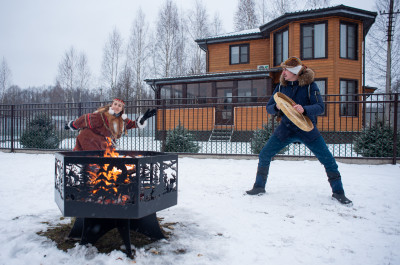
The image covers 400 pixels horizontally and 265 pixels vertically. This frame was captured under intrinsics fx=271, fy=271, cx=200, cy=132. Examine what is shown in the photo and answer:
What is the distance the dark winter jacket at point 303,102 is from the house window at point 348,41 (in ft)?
44.6

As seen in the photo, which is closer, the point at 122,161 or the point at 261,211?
the point at 122,161

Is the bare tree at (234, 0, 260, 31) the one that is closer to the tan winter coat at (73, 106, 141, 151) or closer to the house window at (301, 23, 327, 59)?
the house window at (301, 23, 327, 59)

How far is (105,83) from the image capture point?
2967cm

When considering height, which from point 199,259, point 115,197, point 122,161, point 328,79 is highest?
point 328,79

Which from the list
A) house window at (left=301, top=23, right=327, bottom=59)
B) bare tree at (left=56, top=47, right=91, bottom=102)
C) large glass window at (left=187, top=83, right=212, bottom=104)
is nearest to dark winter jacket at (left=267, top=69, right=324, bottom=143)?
house window at (left=301, top=23, right=327, bottom=59)

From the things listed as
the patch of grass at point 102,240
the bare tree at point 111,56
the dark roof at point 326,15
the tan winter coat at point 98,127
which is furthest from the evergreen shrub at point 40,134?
the bare tree at point 111,56

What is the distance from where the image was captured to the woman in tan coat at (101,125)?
3.66m

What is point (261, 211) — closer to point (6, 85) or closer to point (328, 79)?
point (328, 79)

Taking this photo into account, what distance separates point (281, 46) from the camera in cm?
1628

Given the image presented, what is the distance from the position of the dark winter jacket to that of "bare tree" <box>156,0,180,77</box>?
22.8m

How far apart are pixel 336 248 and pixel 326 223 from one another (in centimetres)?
65

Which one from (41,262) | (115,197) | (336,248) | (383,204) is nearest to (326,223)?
(336,248)

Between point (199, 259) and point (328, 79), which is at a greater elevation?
point (328, 79)

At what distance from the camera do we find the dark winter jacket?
3689 millimetres
